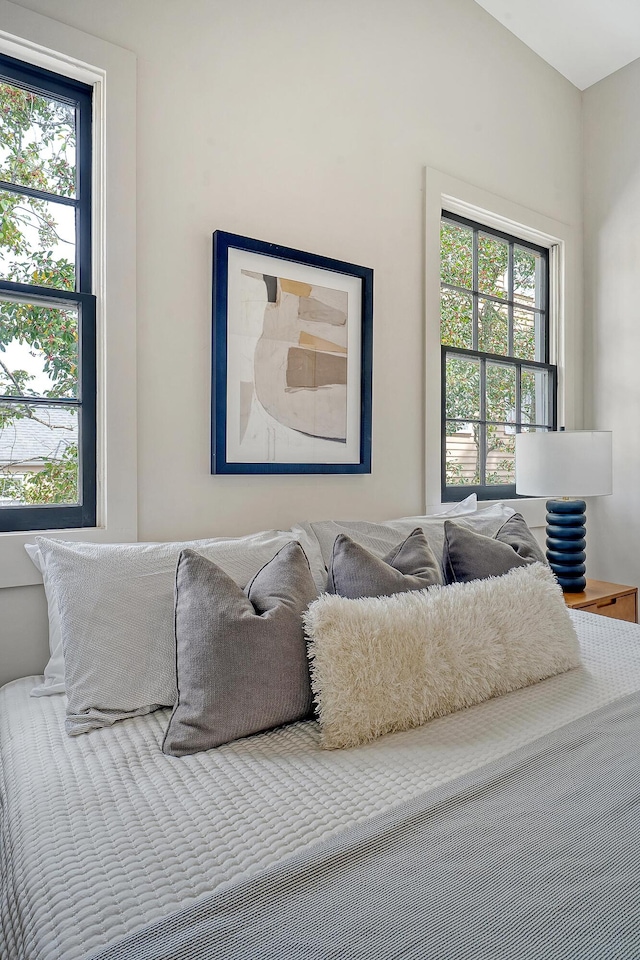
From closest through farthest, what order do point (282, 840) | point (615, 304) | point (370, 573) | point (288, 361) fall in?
point (282, 840) → point (370, 573) → point (288, 361) → point (615, 304)

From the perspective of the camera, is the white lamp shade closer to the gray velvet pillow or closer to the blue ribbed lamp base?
the blue ribbed lamp base

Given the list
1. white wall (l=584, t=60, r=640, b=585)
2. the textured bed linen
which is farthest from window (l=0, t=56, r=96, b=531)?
white wall (l=584, t=60, r=640, b=585)

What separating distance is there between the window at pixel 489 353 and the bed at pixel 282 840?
1581 millimetres

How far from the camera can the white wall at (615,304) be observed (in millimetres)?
3119

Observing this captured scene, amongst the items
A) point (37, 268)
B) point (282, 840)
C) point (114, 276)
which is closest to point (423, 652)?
point (282, 840)

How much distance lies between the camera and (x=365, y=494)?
230 centimetres

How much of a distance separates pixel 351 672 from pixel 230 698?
0.77ft

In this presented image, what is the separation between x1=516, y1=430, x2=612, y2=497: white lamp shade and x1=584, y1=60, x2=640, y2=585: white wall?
0.80 metres

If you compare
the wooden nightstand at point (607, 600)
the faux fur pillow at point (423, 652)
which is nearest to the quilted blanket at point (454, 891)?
the faux fur pillow at point (423, 652)

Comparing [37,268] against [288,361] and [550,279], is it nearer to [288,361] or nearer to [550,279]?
[288,361]

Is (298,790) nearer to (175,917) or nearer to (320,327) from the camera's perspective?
(175,917)

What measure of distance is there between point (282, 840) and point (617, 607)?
2.18 m

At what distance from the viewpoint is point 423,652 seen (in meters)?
1.27

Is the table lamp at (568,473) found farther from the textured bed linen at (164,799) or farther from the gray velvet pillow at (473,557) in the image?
the textured bed linen at (164,799)
